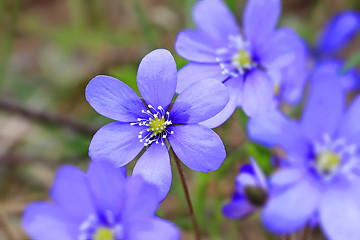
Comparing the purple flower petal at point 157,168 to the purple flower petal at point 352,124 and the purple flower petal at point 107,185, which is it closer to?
the purple flower petal at point 107,185

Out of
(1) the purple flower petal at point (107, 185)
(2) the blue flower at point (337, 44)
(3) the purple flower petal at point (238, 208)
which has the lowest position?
(1) the purple flower petal at point (107, 185)

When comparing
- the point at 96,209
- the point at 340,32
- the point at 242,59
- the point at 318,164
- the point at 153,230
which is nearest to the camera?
the point at 153,230

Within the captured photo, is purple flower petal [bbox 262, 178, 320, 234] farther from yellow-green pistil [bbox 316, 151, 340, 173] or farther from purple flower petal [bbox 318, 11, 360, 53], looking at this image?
purple flower petal [bbox 318, 11, 360, 53]

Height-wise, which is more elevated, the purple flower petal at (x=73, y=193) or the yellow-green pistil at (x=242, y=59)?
the yellow-green pistil at (x=242, y=59)

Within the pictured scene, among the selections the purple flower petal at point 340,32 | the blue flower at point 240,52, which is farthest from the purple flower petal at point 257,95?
the purple flower petal at point 340,32

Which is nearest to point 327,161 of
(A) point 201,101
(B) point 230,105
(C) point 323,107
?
(C) point 323,107

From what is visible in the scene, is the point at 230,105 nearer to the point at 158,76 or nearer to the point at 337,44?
the point at 158,76

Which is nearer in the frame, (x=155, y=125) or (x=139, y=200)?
(x=139, y=200)
